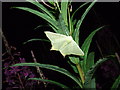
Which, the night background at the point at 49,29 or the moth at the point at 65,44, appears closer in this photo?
the moth at the point at 65,44

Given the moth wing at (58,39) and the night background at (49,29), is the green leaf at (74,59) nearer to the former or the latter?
the moth wing at (58,39)

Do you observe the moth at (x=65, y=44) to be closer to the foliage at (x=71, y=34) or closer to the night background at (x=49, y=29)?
the foliage at (x=71, y=34)

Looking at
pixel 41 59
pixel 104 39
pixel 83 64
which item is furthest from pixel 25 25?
pixel 83 64

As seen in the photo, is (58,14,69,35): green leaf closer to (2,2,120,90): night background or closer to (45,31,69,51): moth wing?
(45,31,69,51): moth wing

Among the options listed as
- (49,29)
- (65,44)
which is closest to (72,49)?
(65,44)

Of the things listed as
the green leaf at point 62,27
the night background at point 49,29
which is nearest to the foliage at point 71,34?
the green leaf at point 62,27

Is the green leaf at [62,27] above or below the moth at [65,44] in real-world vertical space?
above

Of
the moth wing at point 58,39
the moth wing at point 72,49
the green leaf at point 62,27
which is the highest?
the green leaf at point 62,27

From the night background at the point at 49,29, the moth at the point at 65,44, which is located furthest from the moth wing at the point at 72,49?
the night background at the point at 49,29

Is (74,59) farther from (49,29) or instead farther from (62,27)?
(49,29)

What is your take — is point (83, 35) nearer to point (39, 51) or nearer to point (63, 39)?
point (39, 51)
